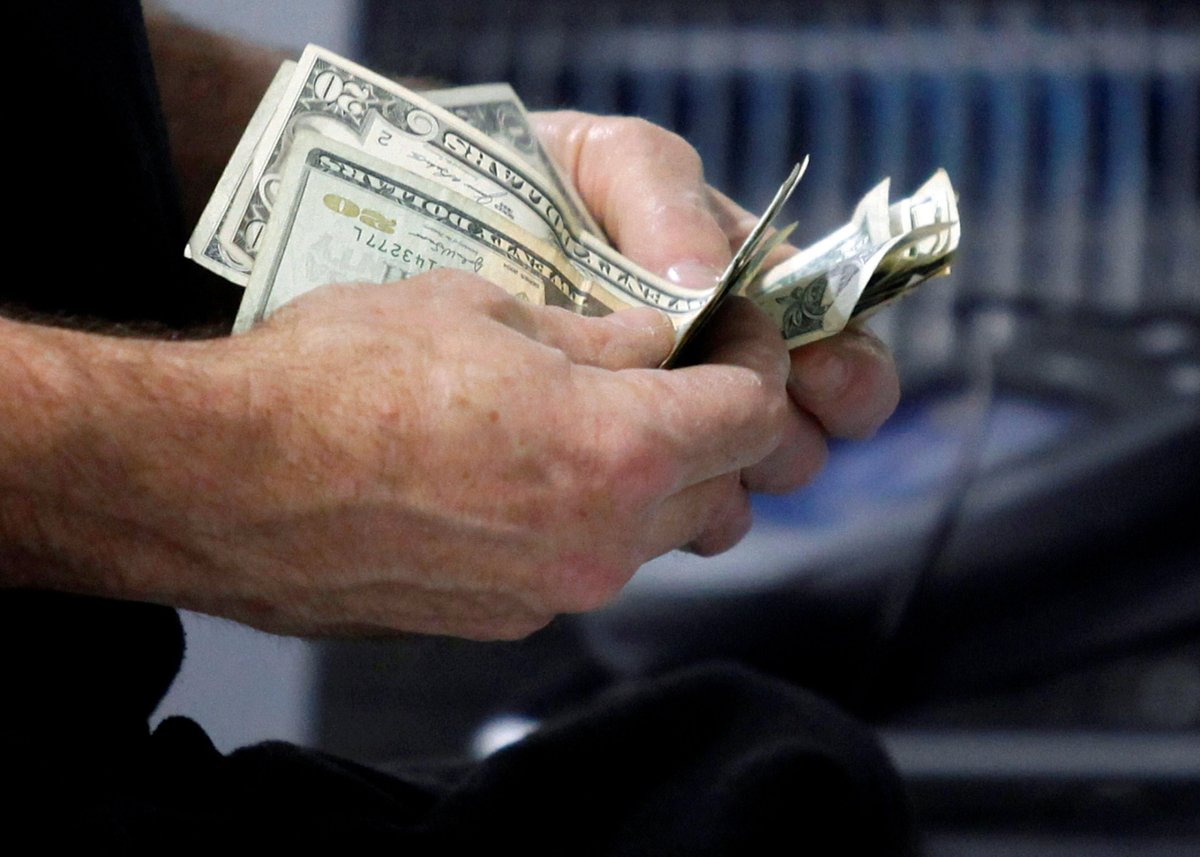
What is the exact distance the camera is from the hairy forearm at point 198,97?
→ 69cm

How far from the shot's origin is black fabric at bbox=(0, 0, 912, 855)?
0.49 meters

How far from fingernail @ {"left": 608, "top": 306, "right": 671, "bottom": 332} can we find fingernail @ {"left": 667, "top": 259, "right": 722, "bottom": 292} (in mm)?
67

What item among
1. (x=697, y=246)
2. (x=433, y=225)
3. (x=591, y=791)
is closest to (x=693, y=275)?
(x=697, y=246)

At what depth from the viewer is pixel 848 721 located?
629mm

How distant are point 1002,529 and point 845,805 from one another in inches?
31.4

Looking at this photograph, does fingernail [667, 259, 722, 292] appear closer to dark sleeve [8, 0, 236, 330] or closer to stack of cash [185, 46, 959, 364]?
stack of cash [185, 46, 959, 364]

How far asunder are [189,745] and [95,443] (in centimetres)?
18

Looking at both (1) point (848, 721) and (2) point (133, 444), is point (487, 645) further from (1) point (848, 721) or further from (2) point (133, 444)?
(2) point (133, 444)

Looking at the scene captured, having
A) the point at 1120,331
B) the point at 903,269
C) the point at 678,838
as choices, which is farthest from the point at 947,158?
the point at 678,838

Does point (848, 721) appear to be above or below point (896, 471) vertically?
above

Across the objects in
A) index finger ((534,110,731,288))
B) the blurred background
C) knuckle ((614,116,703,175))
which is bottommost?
the blurred background

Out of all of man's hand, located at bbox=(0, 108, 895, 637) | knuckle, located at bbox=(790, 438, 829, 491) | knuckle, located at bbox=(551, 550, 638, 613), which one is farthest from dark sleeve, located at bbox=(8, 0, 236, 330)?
knuckle, located at bbox=(790, 438, 829, 491)

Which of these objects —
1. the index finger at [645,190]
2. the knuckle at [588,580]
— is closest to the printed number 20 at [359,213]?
the index finger at [645,190]

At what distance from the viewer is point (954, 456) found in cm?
136
